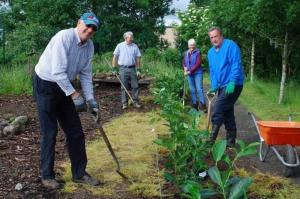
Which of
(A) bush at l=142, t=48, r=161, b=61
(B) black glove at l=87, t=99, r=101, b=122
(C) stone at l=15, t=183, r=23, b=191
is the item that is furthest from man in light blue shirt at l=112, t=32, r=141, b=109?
(A) bush at l=142, t=48, r=161, b=61

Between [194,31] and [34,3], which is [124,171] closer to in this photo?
[194,31]

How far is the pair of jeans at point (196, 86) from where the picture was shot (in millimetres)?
11844

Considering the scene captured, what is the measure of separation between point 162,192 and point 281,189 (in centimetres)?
127

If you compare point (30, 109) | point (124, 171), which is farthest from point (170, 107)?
point (30, 109)

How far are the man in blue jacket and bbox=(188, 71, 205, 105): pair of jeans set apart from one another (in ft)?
13.0

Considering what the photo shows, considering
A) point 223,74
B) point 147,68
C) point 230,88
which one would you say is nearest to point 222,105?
point 230,88

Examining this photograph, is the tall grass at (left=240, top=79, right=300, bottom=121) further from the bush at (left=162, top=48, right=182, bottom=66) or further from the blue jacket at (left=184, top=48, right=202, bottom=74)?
the bush at (left=162, top=48, right=182, bottom=66)

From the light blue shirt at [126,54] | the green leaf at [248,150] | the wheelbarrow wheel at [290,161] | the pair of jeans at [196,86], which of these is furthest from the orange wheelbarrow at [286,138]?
the light blue shirt at [126,54]

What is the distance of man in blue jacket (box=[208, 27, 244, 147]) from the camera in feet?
24.8

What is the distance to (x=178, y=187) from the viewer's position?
5.69m

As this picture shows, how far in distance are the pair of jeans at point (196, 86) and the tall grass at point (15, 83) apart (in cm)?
381

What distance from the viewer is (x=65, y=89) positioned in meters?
5.52

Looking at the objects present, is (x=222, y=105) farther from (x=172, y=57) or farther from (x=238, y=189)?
(x=172, y=57)

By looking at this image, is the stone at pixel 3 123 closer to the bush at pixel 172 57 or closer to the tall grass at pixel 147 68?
the tall grass at pixel 147 68
